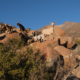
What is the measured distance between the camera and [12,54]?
597 cm

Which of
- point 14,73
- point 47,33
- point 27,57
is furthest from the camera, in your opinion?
point 47,33

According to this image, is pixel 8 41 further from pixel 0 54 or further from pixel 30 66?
pixel 30 66

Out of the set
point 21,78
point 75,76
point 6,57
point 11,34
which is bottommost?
point 75,76

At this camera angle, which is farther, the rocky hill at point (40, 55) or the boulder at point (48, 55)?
the boulder at point (48, 55)

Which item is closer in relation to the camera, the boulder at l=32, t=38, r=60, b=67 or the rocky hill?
the rocky hill

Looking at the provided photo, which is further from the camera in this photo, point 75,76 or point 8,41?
point 8,41

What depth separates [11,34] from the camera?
10344 millimetres

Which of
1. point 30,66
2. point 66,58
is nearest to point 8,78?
point 30,66

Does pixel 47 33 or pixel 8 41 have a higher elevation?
pixel 47 33

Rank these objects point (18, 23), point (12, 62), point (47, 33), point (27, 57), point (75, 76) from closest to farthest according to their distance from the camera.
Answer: point (12, 62) → point (27, 57) → point (75, 76) → point (18, 23) → point (47, 33)

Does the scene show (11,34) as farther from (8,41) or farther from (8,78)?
(8,78)

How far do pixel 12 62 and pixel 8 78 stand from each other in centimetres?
90

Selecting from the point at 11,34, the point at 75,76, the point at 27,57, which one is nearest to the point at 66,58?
the point at 75,76

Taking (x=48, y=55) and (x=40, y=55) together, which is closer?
(x=40, y=55)
